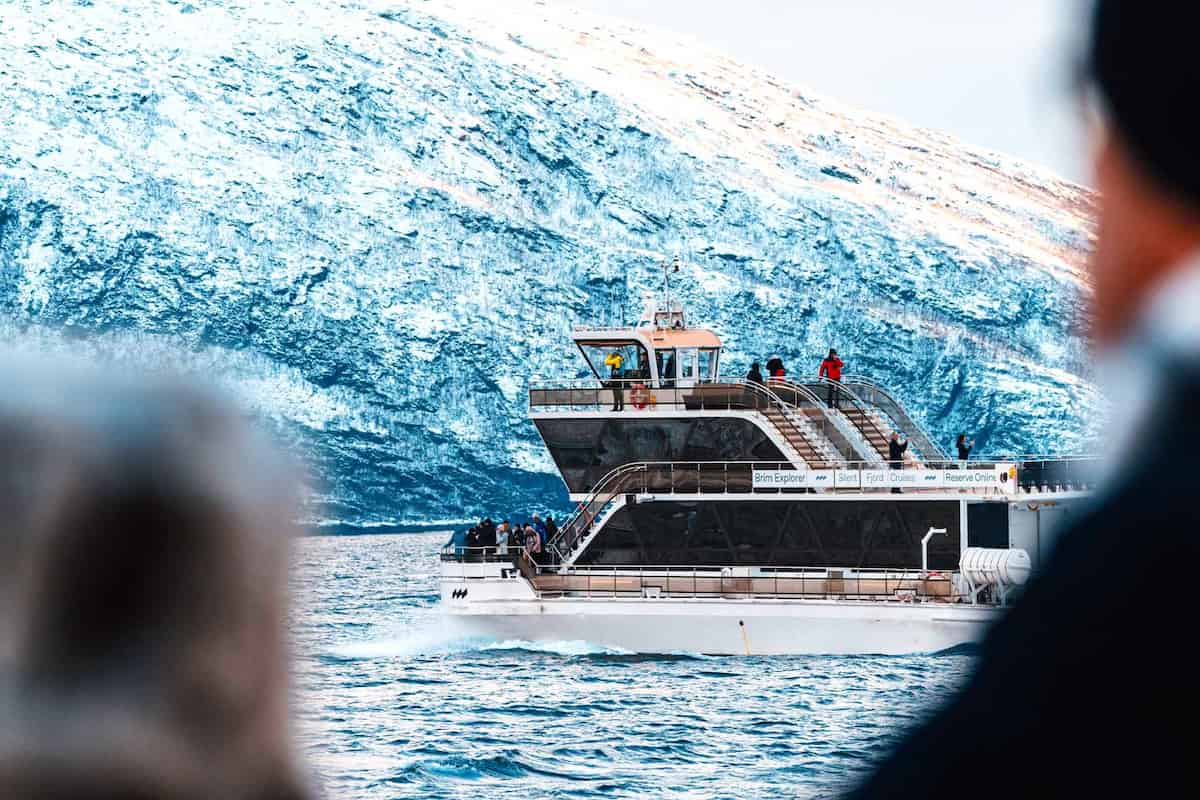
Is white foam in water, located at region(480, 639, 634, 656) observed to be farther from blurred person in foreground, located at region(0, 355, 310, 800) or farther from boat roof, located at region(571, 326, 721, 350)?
blurred person in foreground, located at region(0, 355, 310, 800)

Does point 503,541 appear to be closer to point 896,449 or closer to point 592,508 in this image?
point 592,508

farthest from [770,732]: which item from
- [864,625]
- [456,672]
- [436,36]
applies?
[436,36]

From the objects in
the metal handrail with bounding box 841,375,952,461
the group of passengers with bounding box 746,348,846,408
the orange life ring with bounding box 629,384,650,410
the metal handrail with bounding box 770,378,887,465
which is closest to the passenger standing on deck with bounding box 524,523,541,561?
the orange life ring with bounding box 629,384,650,410

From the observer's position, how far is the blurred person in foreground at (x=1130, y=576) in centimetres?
111

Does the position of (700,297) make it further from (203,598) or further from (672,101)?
(203,598)

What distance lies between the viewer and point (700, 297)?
180 meters

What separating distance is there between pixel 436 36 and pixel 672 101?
24.4 meters

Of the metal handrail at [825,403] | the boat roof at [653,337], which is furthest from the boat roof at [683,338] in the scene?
the metal handrail at [825,403]

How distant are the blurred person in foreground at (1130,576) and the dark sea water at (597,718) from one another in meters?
21.0

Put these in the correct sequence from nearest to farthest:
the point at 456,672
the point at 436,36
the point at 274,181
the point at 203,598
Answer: the point at 203,598, the point at 456,672, the point at 274,181, the point at 436,36

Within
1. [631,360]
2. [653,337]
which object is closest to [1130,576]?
[653,337]

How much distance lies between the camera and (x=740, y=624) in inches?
1423

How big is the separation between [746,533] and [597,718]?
567 cm

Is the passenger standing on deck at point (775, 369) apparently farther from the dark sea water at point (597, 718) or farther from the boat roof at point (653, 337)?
the dark sea water at point (597, 718)
